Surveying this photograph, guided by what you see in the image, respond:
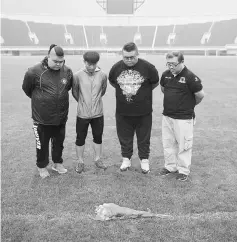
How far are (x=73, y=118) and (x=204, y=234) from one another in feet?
20.3

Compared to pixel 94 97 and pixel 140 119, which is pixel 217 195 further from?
pixel 94 97

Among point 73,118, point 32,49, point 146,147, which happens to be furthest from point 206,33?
point 146,147

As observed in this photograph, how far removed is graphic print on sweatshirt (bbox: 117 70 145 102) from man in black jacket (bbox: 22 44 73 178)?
28.1 inches

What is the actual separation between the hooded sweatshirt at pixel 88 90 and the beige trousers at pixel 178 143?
1007 millimetres

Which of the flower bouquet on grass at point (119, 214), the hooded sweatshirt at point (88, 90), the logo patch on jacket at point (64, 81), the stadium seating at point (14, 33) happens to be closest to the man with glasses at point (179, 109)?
the hooded sweatshirt at point (88, 90)

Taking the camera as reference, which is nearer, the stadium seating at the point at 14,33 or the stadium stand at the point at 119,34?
the stadium seating at the point at 14,33

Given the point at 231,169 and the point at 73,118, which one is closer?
the point at 231,169

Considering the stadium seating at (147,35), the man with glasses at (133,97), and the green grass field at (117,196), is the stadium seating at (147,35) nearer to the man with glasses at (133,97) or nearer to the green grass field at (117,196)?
the green grass field at (117,196)

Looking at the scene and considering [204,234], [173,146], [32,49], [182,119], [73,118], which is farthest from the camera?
[32,49]

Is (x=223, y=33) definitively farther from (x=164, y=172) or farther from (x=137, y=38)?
(x=164, y=172)

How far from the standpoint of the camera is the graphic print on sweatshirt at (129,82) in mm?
4340

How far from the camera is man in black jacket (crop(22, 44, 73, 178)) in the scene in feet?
13.3

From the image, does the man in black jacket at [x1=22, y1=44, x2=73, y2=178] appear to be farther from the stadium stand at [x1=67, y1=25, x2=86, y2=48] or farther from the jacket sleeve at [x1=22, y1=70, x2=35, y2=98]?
the stadium stand at [x1=67, y1=25, x2=86, y2=48]

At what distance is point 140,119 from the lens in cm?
462
